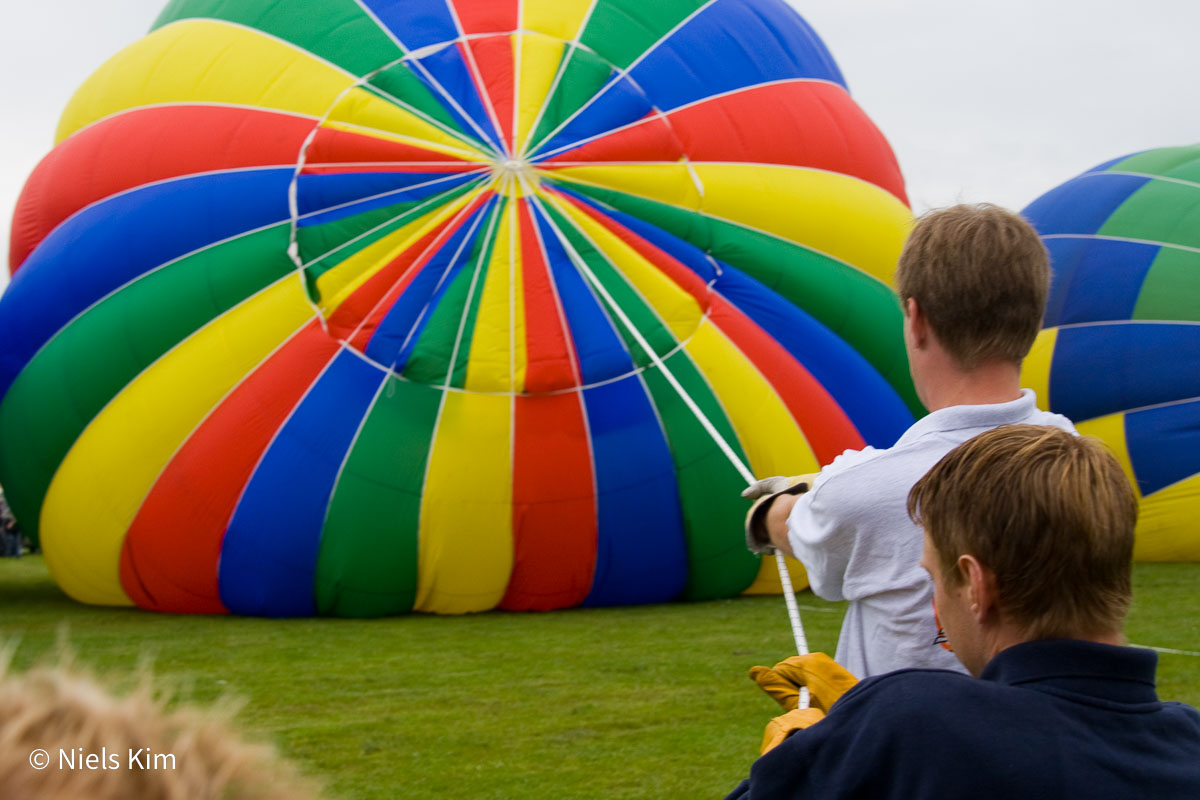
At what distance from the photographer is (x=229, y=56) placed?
226 inches

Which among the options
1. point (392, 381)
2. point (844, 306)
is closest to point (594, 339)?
point (392, 381)

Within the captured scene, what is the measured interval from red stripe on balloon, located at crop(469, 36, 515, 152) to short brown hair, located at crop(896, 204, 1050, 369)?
14.4 feet

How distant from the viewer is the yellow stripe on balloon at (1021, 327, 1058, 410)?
309 inches

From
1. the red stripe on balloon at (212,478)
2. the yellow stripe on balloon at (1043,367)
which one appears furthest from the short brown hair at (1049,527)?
the yellow stripe on balloon at (1043,367)

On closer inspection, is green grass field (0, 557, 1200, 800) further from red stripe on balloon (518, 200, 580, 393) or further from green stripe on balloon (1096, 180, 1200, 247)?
green stripe on balloon (1096, 180, 1200, 247)

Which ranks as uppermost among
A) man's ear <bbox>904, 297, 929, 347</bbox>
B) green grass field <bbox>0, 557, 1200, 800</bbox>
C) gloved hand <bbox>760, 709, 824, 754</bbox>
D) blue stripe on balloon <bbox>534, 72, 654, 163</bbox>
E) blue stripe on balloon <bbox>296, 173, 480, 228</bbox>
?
blue stripe on balloon <bbox>534, 72, 654, 163</bbox>

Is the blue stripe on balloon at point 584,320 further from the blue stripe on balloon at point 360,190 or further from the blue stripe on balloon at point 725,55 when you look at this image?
the blue stripe on balloon at point 725,55

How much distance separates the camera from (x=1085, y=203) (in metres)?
8.23

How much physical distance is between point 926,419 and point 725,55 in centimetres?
486

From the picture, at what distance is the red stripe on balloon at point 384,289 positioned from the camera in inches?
215

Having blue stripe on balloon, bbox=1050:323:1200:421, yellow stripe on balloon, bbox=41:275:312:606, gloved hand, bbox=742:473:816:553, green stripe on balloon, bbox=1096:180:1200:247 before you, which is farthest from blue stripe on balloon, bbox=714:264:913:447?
gloved hand, bbox=742:473:816:553

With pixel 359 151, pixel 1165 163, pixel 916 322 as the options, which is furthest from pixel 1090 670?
pixel 1165 163

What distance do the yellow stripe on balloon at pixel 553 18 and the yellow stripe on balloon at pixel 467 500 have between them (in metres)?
1.74

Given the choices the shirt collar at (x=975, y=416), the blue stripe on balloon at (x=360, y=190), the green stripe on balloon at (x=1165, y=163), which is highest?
the green stripe on balloon at (x=1165, y=163)
